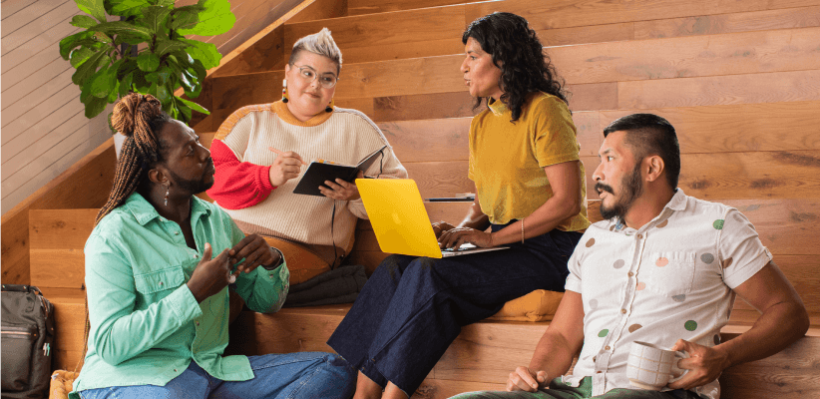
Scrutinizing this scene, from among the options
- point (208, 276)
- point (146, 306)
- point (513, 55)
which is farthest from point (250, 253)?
point (513, 55)

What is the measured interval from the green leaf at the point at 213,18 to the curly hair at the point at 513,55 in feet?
3.65

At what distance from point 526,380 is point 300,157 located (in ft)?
3.51

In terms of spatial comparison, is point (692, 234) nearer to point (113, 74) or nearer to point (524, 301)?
point (524, 301)

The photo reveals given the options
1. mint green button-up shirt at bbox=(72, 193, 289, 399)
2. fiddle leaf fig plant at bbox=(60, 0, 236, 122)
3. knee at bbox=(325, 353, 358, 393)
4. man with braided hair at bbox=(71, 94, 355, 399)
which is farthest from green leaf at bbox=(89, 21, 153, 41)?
knee at bbox=(325, 353, 358, 393)

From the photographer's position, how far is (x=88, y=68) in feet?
7.87

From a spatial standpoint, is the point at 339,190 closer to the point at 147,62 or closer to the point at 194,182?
the point at 194,182

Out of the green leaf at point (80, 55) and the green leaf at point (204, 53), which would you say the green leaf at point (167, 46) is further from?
the green leaf at point (80, 55)

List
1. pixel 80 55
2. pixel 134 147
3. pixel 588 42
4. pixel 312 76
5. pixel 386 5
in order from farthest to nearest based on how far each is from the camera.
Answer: pixel 386 5 → pixel 588 42 → pixel 80 55 → pixel 312 76 → pixel 134 147

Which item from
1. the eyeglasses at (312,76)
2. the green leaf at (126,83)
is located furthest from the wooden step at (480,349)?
the green leaf at (126,83)

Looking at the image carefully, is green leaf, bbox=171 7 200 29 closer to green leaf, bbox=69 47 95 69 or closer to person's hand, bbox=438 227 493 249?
green leaf, bbox=69 47 95 69

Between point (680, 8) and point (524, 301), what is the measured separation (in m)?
1.71

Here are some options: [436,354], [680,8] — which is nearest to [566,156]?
[436,354]

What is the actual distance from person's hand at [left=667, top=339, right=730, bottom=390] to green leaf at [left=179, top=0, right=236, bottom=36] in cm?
192

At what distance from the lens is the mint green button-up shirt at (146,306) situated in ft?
4.65
